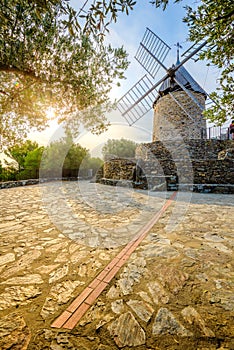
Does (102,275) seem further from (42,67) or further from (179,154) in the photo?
(179,154)

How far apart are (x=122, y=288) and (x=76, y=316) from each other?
1.67 ft

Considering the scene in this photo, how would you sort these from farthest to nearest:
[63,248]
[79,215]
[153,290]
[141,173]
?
1. [141,173]
2. [79,215]
3. [63,248]
4. [153,290]

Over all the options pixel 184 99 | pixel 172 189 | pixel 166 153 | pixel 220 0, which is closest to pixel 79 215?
pixel 220 0

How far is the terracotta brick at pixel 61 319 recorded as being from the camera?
4.31 feet

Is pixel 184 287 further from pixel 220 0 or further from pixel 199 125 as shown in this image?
pixel 199 125

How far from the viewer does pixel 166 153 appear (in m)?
14.3

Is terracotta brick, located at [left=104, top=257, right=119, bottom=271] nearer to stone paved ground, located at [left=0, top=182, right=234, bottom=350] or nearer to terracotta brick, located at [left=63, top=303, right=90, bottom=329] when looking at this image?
stone paved ground, located at [left=0, top=182, right=234, bottom=350]

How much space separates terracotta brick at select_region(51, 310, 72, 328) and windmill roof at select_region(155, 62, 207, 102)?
19.2m

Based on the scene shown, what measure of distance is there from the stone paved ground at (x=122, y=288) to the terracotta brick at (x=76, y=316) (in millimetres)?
40

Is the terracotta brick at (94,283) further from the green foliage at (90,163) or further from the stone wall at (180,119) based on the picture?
the green foliage at (90,163)

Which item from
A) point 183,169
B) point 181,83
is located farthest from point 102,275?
point 181,83

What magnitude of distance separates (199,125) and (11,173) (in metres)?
18.3

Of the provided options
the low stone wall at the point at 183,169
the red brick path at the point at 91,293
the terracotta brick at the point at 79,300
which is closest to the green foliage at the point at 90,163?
the low stone wall at the point at 183,169

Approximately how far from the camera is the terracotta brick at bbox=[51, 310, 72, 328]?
1314 millimetres
